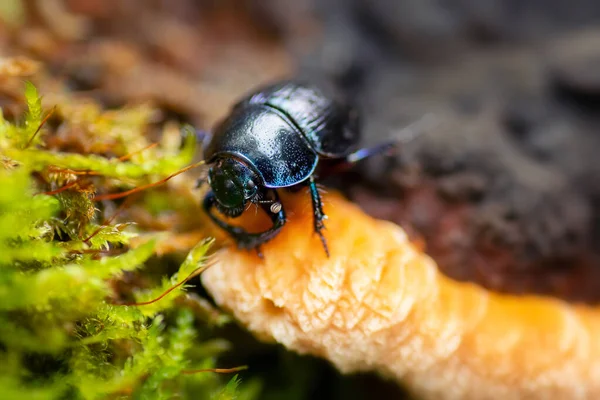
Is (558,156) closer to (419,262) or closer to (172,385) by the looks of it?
(419,262)

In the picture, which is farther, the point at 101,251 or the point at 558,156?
the point at 558,156

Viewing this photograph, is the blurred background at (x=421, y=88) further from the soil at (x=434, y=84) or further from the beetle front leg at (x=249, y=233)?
the beetle front leg at (x=249, y=233)

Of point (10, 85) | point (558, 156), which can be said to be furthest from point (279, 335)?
point (558, 156)

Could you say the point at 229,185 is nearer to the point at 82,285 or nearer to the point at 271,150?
the point at 271,150

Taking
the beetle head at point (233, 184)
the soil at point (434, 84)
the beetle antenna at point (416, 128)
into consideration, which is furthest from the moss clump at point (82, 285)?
the beetle antenna at point (416, 128)

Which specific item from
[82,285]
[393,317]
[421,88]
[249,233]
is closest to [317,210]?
[249,233]

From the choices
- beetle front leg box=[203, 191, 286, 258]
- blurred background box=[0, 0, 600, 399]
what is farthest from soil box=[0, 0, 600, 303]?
beetle front leg box=[203, 191, 286, 258]
